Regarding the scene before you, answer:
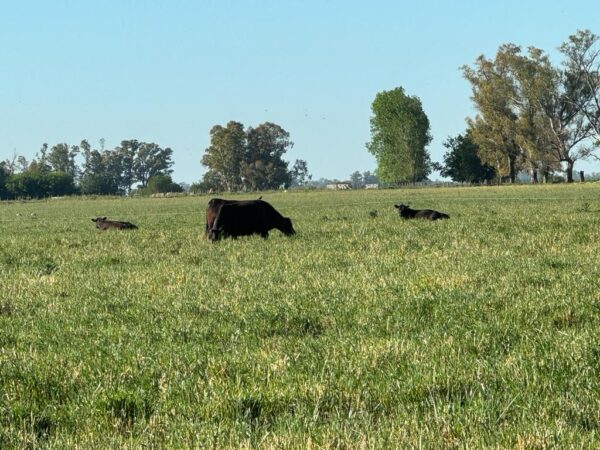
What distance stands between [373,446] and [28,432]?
2194 millimetres

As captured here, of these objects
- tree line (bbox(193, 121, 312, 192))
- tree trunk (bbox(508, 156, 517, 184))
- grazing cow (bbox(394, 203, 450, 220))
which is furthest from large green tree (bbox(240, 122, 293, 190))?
grazing cow (bbox(394, 203, 450, 220))

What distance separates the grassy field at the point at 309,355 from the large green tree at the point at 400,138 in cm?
12041

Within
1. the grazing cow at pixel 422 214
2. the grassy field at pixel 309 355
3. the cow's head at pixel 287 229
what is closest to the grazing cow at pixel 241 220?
the cow's head at pixel 287 229

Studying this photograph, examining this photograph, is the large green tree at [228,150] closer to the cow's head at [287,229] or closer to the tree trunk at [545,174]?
the tree trunk at [545,174]

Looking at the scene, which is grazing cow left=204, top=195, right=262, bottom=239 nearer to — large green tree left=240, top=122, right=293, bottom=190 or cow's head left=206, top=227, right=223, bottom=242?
cow's head left=206, top=227, right=223, bottom=242

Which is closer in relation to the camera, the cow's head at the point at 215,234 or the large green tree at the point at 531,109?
the cow's head at the point at 215,234

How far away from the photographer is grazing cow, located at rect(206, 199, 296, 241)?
21953mm

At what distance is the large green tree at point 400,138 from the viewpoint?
133250 mm

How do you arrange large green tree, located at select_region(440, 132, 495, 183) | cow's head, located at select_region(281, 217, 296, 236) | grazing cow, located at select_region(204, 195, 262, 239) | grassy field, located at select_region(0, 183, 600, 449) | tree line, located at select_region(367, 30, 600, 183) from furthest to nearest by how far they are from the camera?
1. large green tree, located at select_region(440, 132, 495, 183)
2. tree line, located at select_region(367, 30, 600, 183)
3. cow's head, located at select_region(281, 217, 296, 236)
4. grazing cow, located at select_region(204, 195, 262, 239)
5. grassy field, located at select_region(0, 183, 600, 449)

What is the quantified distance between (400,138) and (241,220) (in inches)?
4479

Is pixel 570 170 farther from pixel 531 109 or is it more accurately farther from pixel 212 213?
pixel 212 213

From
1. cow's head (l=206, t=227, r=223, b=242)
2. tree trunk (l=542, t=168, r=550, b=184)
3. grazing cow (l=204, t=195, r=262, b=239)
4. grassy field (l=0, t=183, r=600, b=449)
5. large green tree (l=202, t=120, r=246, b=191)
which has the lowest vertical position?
grassy field (l=0, t=183, r=600, b=449)

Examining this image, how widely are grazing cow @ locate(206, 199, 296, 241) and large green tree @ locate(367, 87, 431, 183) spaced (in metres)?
111

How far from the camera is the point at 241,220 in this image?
73.5 ft
